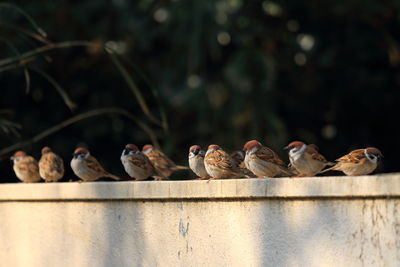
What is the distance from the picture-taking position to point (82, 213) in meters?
7.23

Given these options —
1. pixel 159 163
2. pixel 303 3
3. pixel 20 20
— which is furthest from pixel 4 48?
pixel 159 163

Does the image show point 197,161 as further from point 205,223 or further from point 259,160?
point 205,223

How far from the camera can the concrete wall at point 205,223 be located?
4926mm

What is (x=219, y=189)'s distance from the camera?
5.95m

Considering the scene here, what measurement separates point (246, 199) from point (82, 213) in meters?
1.83

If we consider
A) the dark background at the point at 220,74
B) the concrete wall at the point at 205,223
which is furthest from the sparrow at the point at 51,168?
the dark background at the point at 220,74

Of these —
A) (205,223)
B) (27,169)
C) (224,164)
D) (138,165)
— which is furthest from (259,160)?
(27,169)

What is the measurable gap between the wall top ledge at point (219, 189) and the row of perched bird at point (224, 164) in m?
0.78

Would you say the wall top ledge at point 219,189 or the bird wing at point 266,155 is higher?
the bird wing at point 266,155

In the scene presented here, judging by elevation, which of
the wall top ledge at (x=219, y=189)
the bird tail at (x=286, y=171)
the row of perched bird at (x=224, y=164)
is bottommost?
the wall top ledge at (x=219, y=189)

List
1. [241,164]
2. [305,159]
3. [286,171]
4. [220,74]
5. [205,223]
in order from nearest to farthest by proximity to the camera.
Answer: [205,223] → [305,159] → [286,171] → [241,164] → [220,74]

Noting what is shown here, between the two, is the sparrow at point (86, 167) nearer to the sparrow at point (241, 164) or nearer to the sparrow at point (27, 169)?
the sparrow at point (27, 169)

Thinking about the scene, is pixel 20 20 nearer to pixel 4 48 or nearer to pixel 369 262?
pixel 4 48

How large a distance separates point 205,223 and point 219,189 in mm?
286
